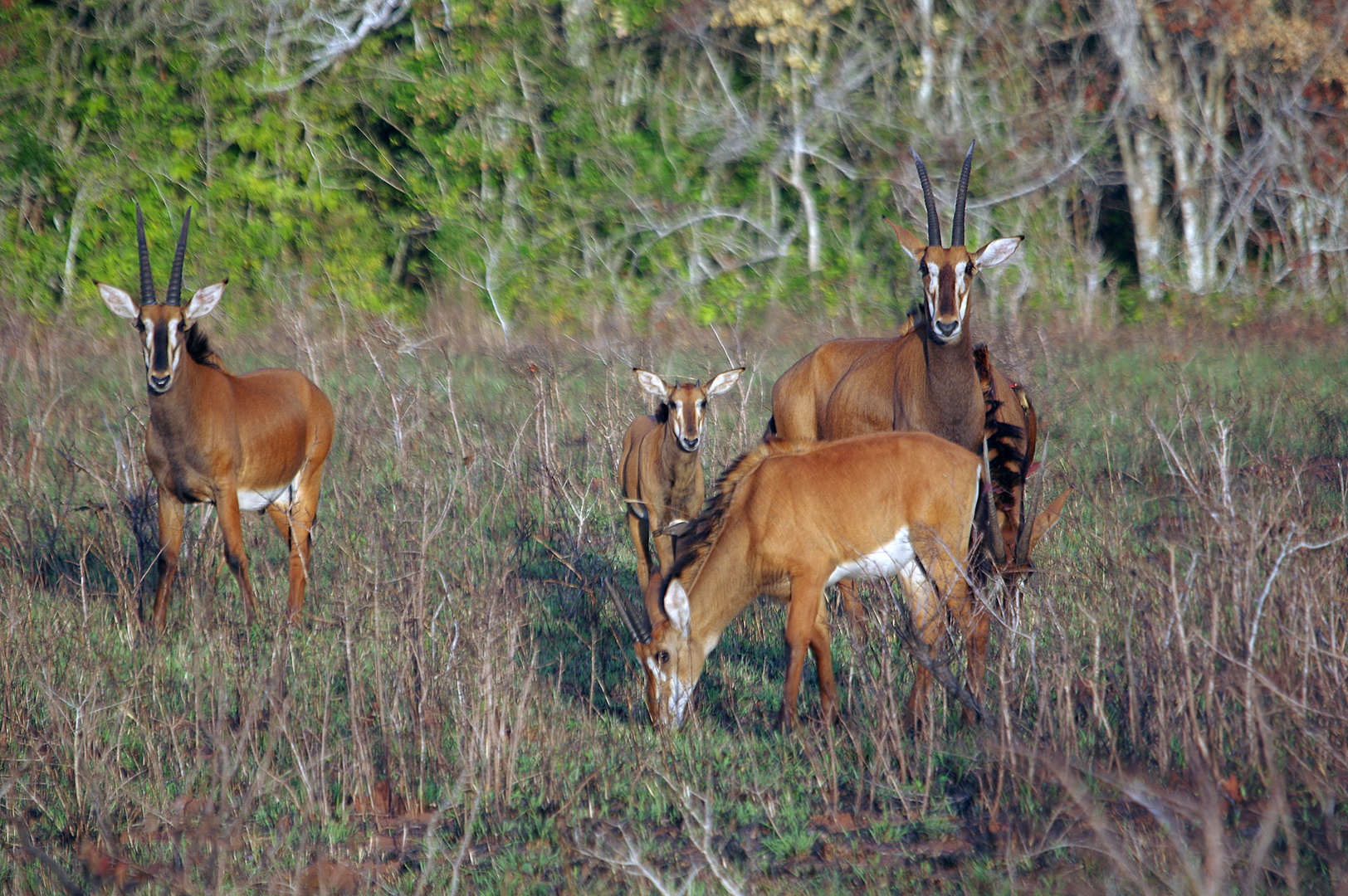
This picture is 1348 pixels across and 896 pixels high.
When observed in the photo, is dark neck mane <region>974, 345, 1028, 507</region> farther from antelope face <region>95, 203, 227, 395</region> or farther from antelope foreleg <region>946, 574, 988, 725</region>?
antelope face <region>95, 203, 227, 395</region>

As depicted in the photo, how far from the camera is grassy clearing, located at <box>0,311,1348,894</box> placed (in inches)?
149

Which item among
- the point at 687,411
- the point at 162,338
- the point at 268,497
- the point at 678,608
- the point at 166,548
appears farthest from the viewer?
the point at 268,497

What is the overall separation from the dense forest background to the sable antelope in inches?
371

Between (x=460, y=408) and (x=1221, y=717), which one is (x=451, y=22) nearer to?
(x=460, y=408)

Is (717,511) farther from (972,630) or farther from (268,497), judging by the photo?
(268,497)

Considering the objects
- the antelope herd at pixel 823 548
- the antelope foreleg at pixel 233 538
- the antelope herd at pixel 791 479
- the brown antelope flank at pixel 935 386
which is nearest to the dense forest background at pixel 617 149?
the brown antelope flank at pixel 935 386

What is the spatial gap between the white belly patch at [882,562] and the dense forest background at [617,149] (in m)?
11.8

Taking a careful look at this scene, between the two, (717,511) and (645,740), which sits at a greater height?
(717,511)

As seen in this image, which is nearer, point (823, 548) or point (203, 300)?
point (823, 548)

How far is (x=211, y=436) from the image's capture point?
22.9 ft

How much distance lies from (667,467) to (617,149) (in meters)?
12.4

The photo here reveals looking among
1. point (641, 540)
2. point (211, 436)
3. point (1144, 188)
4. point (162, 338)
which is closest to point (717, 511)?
point (641, 540)

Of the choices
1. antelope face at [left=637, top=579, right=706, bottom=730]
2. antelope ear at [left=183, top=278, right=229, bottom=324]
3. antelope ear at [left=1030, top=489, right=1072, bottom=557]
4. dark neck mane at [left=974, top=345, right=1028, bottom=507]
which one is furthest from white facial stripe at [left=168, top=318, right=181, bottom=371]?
antelope ear at [left=1030, top=489, right=1072, bottom=557]

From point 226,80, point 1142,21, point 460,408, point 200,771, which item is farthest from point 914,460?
point 226,80
